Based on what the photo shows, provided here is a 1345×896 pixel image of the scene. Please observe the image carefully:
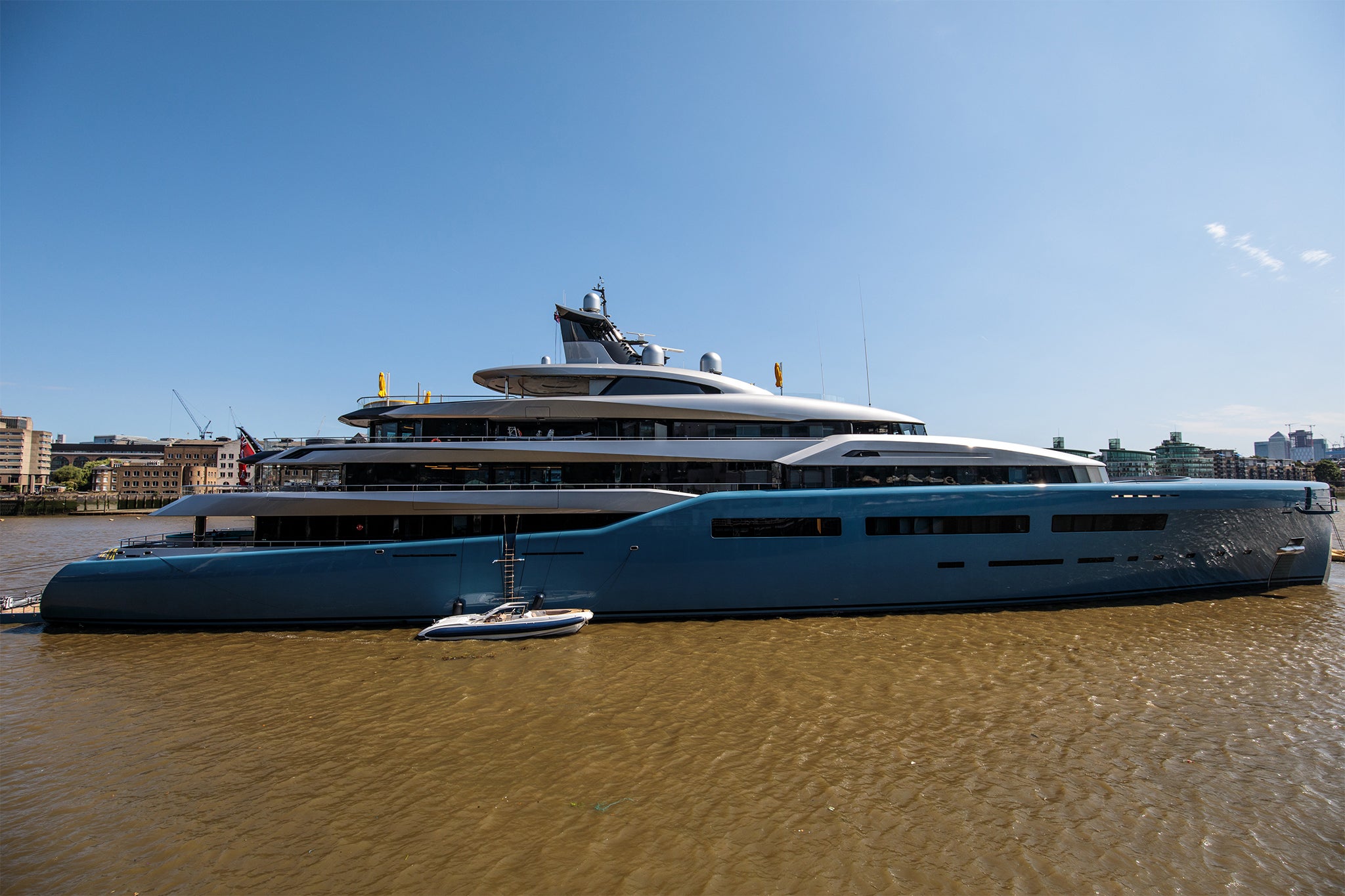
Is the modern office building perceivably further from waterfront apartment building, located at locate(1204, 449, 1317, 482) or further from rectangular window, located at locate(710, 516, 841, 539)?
waterfront apartment building, located at locate(1204, 449, 1317, 482)

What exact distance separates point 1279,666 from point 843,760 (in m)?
9.71

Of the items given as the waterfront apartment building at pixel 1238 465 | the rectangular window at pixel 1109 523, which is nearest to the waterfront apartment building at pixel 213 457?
the rectangular window at pixel 1109 523

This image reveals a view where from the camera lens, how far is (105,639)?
1217 cm

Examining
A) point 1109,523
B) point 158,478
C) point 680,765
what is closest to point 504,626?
point 680,765

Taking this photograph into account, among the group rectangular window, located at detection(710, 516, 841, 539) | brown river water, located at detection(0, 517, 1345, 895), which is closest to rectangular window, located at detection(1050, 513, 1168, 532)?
brown river water, located at detection(0, 517, 1345, 895)

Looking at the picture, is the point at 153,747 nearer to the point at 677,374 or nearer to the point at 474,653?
the point at 474,653

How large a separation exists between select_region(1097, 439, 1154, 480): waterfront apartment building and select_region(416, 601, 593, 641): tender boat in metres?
18.2

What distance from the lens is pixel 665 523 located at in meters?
12.9

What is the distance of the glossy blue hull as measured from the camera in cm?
1252

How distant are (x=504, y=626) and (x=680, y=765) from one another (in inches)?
234

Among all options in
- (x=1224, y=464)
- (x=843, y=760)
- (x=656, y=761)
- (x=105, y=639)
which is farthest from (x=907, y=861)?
(x=1224, y=464)

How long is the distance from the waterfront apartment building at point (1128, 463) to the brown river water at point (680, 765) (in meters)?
7.94

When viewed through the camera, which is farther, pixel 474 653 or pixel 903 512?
pixel 903 512

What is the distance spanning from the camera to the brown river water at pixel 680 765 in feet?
17.0
